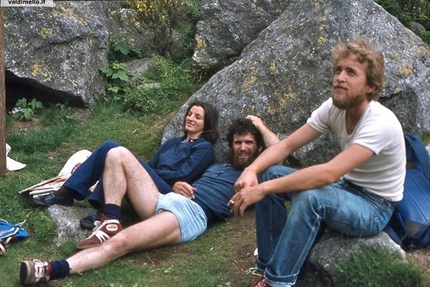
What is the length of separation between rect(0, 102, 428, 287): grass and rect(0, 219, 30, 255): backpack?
0.05 metres

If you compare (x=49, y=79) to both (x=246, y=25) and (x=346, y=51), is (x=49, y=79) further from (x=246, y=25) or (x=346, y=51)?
(x=346, y=51)

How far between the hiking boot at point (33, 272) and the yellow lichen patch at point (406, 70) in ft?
11.9

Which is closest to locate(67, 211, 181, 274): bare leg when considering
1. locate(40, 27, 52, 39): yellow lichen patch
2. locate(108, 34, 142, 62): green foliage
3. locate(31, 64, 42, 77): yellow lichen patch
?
locate(31, 64, 42, 77): yellow lichen patch

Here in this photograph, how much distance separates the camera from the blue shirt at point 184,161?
6457mm

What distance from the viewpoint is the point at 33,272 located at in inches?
202

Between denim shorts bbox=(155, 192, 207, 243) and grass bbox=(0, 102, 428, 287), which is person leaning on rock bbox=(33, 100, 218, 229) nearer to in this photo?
denim shorts bbox=(155, 192, 207, 243)

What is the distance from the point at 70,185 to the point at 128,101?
244 centimetres

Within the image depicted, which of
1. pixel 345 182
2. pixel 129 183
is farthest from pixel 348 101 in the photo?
pixel 129 183

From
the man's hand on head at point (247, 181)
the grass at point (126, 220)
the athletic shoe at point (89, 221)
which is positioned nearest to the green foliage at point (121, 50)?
the grass at point (126, 220)

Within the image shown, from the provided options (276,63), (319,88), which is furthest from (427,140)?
(276,63)

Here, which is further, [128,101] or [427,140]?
[128,101]

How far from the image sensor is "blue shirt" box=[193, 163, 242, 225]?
615 cm

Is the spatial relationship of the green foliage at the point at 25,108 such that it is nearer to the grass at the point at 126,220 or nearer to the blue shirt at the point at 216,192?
the grass at the point at 126,220

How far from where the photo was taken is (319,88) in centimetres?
696
